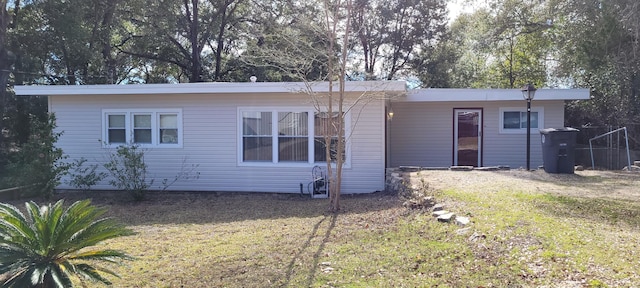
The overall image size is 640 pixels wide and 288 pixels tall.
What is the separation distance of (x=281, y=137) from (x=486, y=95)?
5.41 metres

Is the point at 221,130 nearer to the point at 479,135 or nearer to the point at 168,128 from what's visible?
the point at 168,128

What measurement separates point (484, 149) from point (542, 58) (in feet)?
40.3

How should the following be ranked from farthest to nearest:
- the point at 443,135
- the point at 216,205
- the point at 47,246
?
the point at 443,135 → the point at 216,205 → the point at 47,246

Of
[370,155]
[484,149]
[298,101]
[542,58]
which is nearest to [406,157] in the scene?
[484,149]

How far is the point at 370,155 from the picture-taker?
9555mm

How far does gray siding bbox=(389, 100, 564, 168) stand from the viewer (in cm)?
1187

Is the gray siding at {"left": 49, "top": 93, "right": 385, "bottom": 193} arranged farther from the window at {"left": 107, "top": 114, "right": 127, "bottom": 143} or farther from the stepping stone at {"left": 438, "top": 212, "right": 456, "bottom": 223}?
the stepping stone at {"left": 438, "top": 212, "right": 456, "bottom": 223}

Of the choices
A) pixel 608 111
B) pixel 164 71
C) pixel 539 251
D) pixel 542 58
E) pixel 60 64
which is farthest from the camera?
pixel 164 71

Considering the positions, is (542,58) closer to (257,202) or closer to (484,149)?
(484,149)

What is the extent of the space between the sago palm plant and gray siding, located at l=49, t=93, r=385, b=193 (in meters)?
6.00

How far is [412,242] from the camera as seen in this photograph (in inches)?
201

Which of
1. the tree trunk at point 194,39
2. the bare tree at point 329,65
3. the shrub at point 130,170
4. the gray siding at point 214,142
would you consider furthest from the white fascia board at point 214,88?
the tree trunk at point 194,39

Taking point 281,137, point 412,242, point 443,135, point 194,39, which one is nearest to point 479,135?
point 443,135

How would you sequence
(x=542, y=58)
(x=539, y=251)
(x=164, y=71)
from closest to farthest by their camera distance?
1. (x=539, y=251)
2. (x=542, y=58)
3. (x=164, y=71)
